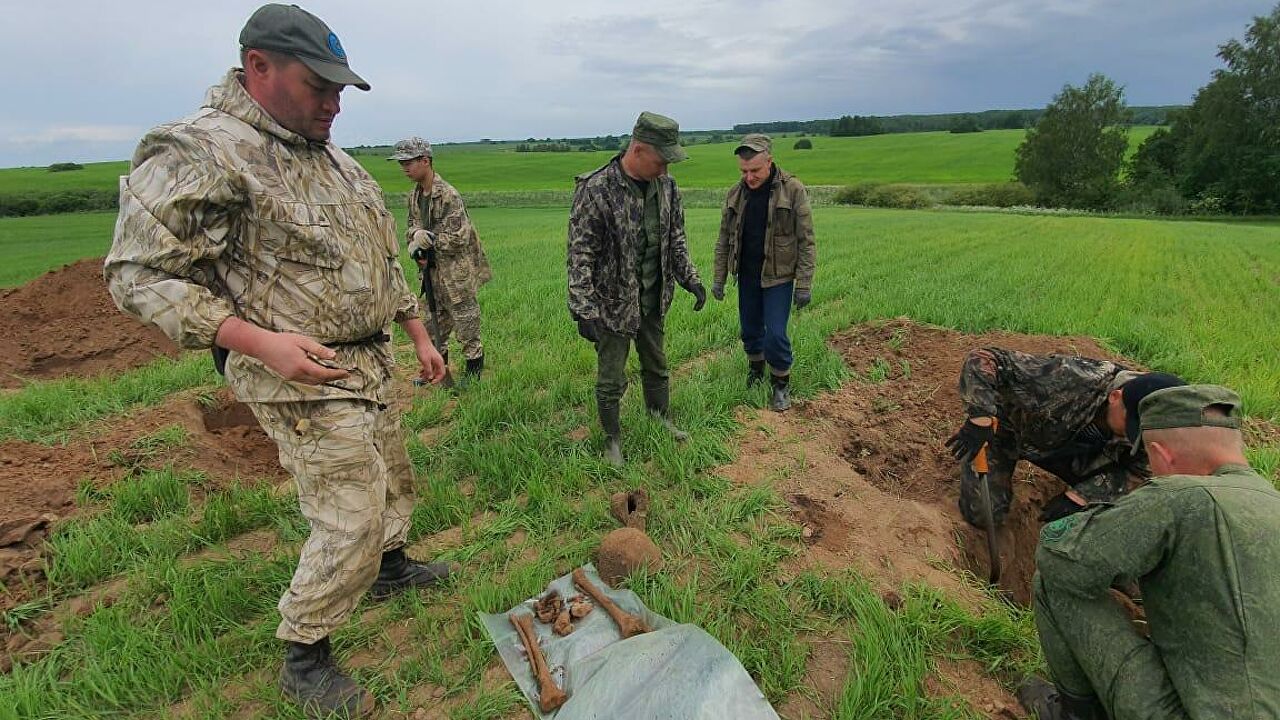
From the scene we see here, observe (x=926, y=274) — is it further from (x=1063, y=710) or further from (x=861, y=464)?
(x=1063, y=710)

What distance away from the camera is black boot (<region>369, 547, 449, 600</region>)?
266cm

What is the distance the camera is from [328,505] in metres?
2.08

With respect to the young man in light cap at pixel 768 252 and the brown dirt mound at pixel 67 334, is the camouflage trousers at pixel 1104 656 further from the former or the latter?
the brown dirt mound at pixel 67 334

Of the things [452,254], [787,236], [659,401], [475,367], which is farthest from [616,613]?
[452,254]

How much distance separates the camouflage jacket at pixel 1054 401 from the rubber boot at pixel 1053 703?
135cm

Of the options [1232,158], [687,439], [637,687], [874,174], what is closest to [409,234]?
[687,439]

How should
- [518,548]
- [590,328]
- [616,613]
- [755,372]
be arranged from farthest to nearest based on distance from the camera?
[755,372] < [590,328] < [518,548] < [616,613]

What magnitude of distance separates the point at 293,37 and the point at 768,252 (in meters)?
3.36

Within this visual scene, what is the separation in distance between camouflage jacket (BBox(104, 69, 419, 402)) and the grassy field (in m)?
43.2

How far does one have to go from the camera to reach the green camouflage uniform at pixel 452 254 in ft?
17.4

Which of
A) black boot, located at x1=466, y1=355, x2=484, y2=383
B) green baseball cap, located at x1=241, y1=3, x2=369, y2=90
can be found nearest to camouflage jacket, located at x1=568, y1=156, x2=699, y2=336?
green baseball cap, located at x1=241, y1=3, x2=369, y2=90

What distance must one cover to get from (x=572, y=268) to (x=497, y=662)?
2106 mm

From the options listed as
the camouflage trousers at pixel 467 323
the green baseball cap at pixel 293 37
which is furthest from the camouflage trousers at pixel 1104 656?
the camouflage trousers at pixel 467 323

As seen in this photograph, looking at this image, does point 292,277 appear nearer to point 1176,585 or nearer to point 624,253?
point 624,253
